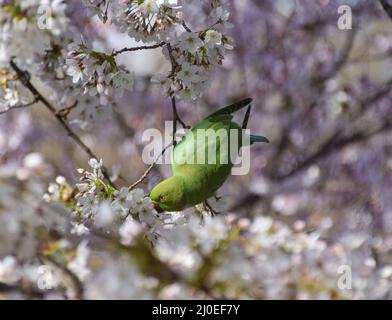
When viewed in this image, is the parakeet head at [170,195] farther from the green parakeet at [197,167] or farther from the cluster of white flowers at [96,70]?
the cluster of white flowers at [96,70]

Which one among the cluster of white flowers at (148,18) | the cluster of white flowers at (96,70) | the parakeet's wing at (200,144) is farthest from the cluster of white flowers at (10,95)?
the parakeet's wing at (200,144)

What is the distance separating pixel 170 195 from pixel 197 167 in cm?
14

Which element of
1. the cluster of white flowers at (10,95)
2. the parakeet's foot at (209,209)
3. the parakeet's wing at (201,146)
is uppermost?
the cluster of white flowers at (10,95)

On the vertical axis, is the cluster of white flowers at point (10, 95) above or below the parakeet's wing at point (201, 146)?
above

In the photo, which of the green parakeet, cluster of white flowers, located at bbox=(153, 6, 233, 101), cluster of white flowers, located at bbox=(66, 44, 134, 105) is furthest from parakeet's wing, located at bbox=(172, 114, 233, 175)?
cluster of white flowers, located at bbox=(66, 44, 134, 105)

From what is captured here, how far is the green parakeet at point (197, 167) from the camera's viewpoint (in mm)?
2068

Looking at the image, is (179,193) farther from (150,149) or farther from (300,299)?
(150,149)

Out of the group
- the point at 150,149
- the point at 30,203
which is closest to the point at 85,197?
the point at 30,203

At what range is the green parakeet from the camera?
2.07 meters

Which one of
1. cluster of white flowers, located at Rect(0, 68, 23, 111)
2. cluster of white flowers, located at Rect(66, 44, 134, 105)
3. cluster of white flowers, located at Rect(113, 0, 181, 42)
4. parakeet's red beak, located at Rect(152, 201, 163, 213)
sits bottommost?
parakeet's red beak, located at Rect(152, 201, 163, 213)

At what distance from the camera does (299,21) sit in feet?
15.8

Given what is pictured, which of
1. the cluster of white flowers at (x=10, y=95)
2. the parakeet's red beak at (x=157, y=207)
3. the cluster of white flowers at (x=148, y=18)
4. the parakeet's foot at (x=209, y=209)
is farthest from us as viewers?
the cluster of white flowers at (x=10, y=95)

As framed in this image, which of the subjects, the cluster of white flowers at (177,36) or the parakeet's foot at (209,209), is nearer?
the cluster of white flowers at (177,36)

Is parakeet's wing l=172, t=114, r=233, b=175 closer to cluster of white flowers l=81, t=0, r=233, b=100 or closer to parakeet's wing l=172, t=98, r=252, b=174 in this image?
parakeet's wing l=172, t=98, r=252, b=174
